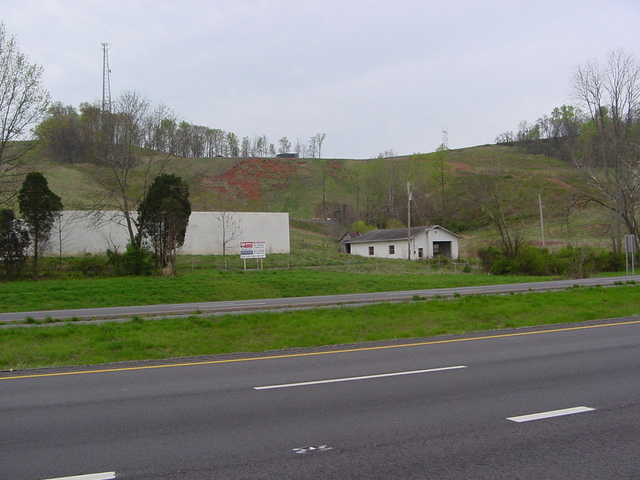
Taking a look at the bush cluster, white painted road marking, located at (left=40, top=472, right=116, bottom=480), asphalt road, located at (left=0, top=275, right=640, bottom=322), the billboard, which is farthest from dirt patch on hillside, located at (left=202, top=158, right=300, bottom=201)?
white painted road marking, located at (left=40, top=472, right=116, bottom=480)

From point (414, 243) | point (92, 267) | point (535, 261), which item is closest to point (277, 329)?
point (92, 267)

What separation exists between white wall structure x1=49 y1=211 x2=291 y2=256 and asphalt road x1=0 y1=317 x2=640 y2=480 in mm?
34924

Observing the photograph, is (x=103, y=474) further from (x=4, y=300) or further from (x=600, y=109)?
(x=600, y=109)

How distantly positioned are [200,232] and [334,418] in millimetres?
46063

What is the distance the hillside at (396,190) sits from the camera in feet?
270

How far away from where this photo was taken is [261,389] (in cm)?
819

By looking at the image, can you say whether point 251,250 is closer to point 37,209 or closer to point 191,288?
point 191,288

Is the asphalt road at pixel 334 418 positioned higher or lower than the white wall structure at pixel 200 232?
lower

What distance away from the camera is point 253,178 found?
121312 millimetres

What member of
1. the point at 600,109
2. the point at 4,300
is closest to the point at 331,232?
the point at 600,109

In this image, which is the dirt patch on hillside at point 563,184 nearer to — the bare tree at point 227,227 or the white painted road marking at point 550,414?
the bare tree at point 227,227

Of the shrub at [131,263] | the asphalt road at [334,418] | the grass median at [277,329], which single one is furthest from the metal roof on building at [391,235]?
the asphalt road at [334,418]

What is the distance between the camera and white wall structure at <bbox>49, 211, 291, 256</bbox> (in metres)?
43.7

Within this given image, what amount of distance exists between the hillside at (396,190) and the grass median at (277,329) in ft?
176
